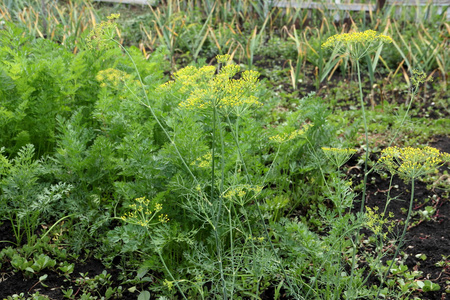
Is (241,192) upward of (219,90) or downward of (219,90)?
downward

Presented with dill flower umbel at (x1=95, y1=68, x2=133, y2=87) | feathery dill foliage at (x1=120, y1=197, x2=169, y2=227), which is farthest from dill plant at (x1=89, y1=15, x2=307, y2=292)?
feathery dill foliage at (x1=120, y1=197, x2=169, y2=227)

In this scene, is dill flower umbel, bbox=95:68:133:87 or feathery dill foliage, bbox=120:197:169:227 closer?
feathery dill foliage, bbox=120:197:169:227

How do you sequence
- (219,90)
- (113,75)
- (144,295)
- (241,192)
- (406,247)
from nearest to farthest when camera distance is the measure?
(219,90) < (241,192) < (144,295) < (113,75) < (406,247)

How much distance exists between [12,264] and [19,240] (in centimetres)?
22

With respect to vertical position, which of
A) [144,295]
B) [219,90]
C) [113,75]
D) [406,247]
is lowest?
[406,247]

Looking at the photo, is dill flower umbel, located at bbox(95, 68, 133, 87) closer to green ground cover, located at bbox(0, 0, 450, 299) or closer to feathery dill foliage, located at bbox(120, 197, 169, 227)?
green ground cover, located at bbox(0, 0, 450, 299)

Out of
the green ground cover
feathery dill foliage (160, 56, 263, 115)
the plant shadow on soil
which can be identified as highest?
feathery dill foliage (160, 56, 263, 115)

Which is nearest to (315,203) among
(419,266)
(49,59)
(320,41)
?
(419,266)

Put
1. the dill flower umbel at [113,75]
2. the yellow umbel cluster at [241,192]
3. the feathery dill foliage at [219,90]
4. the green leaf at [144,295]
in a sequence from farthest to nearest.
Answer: the dill flower umbel at [113,75], the green leaf at [144,295], the yellow umbel cluster at [241,192], the feathery dill foliage at [219,90]

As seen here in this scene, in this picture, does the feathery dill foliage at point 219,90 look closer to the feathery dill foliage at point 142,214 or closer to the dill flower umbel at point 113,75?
the feathery dill foliage at point 142,214

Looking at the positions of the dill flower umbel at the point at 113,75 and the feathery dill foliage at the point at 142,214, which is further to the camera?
the dill flower umbel at the point at 113,75

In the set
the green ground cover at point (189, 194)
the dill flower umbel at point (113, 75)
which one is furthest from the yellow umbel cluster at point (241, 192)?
the dill flower umbel at point (113, 75)

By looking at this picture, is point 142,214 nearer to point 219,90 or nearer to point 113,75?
point 219,90

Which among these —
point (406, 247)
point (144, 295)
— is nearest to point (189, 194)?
point (144, 295)
